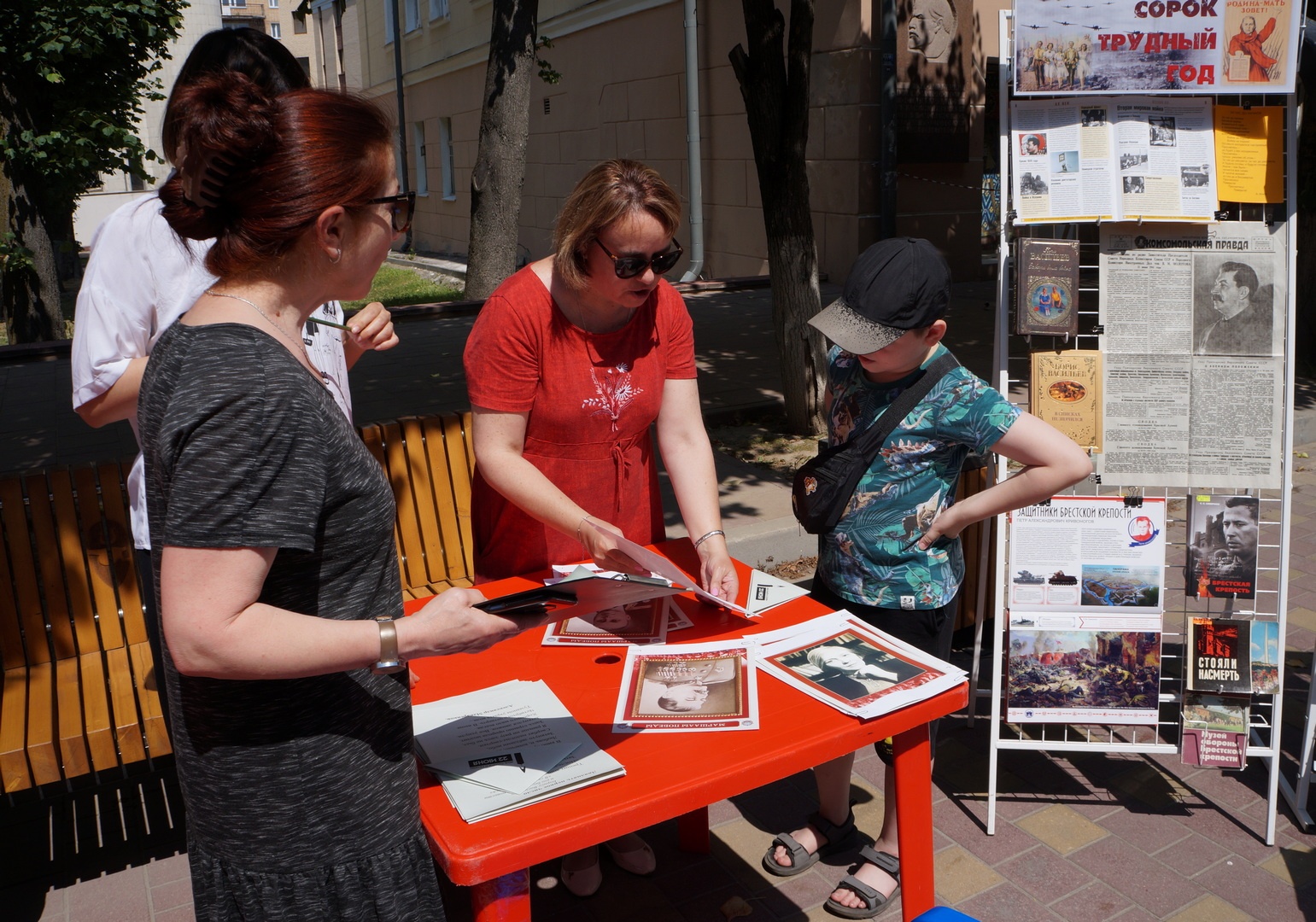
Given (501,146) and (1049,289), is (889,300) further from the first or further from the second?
(501,146)

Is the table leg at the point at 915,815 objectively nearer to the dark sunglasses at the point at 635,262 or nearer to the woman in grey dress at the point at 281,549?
the woman in grey dress at the point at 281,549

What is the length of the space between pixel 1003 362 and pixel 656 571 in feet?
5.30

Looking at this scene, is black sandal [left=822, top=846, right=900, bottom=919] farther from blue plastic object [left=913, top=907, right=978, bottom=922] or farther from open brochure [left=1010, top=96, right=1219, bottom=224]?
open brochure [left=1010, top=96, right=1219, bottom=224]

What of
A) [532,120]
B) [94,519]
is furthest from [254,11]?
[94,519]

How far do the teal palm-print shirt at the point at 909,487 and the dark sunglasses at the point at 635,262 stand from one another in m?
0.61

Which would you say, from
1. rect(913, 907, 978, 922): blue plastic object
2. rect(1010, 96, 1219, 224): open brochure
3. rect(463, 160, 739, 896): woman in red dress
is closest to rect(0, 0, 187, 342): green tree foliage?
rect(463, 160, 739, 896): woman in red dress


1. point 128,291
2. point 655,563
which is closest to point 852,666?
point 655,563

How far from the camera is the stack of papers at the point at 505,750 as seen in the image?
1708mm

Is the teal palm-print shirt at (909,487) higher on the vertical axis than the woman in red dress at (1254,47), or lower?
lower

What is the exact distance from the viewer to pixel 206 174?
1.30 metres

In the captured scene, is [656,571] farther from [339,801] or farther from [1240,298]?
[1240,298]

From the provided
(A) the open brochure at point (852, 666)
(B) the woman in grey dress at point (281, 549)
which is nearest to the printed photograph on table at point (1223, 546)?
(A) the open brochure at point (852, 666)

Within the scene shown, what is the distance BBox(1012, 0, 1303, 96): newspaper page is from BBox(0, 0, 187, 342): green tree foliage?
8.75 m

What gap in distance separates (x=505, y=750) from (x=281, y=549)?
69cm
